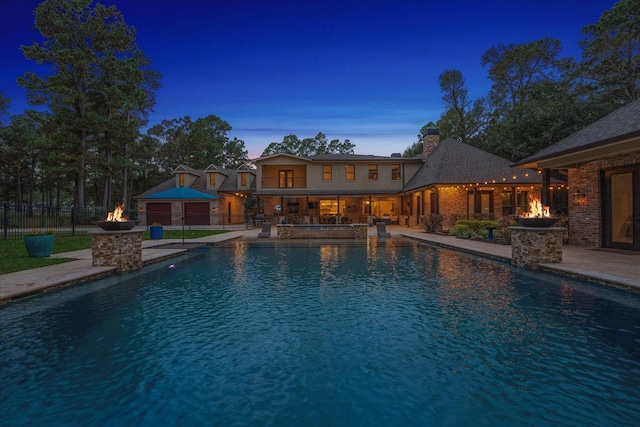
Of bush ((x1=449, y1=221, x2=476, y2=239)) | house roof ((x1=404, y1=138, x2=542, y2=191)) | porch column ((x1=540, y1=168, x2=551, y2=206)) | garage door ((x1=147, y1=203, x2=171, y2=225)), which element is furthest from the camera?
garage door ((x1=147, y1=203, x2=171, y2=225))

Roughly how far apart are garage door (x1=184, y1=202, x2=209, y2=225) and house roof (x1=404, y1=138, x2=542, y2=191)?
19.0 meters

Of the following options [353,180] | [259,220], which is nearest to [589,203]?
[353,180]

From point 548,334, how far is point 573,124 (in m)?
26.9

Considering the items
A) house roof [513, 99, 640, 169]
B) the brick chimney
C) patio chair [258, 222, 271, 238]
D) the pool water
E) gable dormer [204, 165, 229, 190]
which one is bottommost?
the pool water

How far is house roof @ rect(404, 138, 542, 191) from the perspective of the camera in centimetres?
2169

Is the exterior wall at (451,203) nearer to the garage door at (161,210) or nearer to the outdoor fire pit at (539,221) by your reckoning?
the outdoor fire pit at (539,221)

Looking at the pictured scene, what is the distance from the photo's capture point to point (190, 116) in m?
46.0

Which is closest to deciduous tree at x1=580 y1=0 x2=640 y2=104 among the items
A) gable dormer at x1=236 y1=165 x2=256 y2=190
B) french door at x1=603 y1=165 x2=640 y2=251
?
french door at x1=603 y1=165 x2=640 y2=251

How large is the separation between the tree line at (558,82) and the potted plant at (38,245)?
2785 centimetres

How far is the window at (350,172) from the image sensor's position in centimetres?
2889

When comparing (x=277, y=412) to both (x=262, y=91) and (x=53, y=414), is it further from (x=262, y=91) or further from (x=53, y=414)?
(x=262, y=91)

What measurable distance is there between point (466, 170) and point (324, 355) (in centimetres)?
2205

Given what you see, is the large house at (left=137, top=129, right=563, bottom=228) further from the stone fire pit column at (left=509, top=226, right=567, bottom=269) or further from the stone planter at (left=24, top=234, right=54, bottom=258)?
the stone planter at (left=24, top=234, right=54, bottom=258)

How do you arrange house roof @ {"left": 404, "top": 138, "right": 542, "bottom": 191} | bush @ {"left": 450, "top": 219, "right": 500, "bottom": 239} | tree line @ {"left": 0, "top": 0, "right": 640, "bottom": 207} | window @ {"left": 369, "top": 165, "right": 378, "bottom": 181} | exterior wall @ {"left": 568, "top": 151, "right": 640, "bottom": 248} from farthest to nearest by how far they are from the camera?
window @ {"left": 369, "top": 165, "right": 378, "bottom": 181}, tree line @ {"left": 0, "top": 0, "right": 640, "bottom": 207}, house roof @ {"left": 404, "top": 138, "right": 542, "bottom": 191}, bush @ {"left": 450, "top": 219, "right": 500, "bottom": 239}, exterior wall @ {"left": 568, "top": 151, "right": 640, "bottom": 248}
